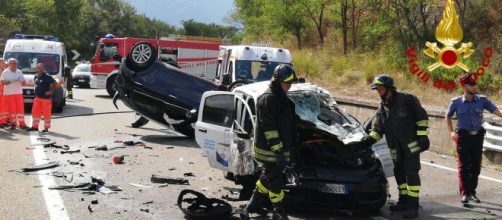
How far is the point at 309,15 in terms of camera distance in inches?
1161

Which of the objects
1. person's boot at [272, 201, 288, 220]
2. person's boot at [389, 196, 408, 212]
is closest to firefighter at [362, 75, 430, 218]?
person's boot at [389, 196, 408, 212]

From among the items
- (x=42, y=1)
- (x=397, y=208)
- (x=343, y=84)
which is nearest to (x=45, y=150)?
(x=397, y=208)

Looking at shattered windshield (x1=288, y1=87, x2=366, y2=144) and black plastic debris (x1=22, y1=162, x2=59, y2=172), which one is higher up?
shattered windshield (x1=288, y1=87, x2=366, y2=144)

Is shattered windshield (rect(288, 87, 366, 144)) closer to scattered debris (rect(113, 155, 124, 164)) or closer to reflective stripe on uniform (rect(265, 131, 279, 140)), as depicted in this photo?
reflective stripe on uniform (rect(265, 131, 279, 140))

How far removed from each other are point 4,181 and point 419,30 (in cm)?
1825

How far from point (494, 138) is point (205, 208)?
6.77 metres

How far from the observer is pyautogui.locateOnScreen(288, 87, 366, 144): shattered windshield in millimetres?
7109

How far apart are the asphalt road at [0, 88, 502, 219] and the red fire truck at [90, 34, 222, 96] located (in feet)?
37.1

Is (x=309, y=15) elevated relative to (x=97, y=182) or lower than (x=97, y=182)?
elevated

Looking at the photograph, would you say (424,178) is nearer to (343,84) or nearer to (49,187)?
(49,187)

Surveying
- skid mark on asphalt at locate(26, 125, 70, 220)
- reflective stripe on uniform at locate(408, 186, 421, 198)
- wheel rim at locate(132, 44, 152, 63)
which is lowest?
skid mark on asphalt at locate(26, 125, 70, 220)

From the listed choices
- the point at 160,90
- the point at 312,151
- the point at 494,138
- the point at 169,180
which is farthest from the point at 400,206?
the point at 160,90

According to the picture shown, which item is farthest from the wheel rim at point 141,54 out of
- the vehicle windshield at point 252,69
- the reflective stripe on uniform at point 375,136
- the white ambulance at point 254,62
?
the reflective stripe on uniform at point 375,136

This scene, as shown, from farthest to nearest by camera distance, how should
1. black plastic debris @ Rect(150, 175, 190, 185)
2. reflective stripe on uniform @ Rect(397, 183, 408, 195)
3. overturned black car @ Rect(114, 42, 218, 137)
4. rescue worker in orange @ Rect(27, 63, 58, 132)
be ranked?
1. rescue worker in orange @ Rect(27, 63, 58, 132)
2. overturned black car @ Rect(114, 42, 218, 137)
3. black plastic debris @ Rect(150, 175, 190, 185)
4. reflective stripe on uniform @ Rect(397, 183, 408, 195)
